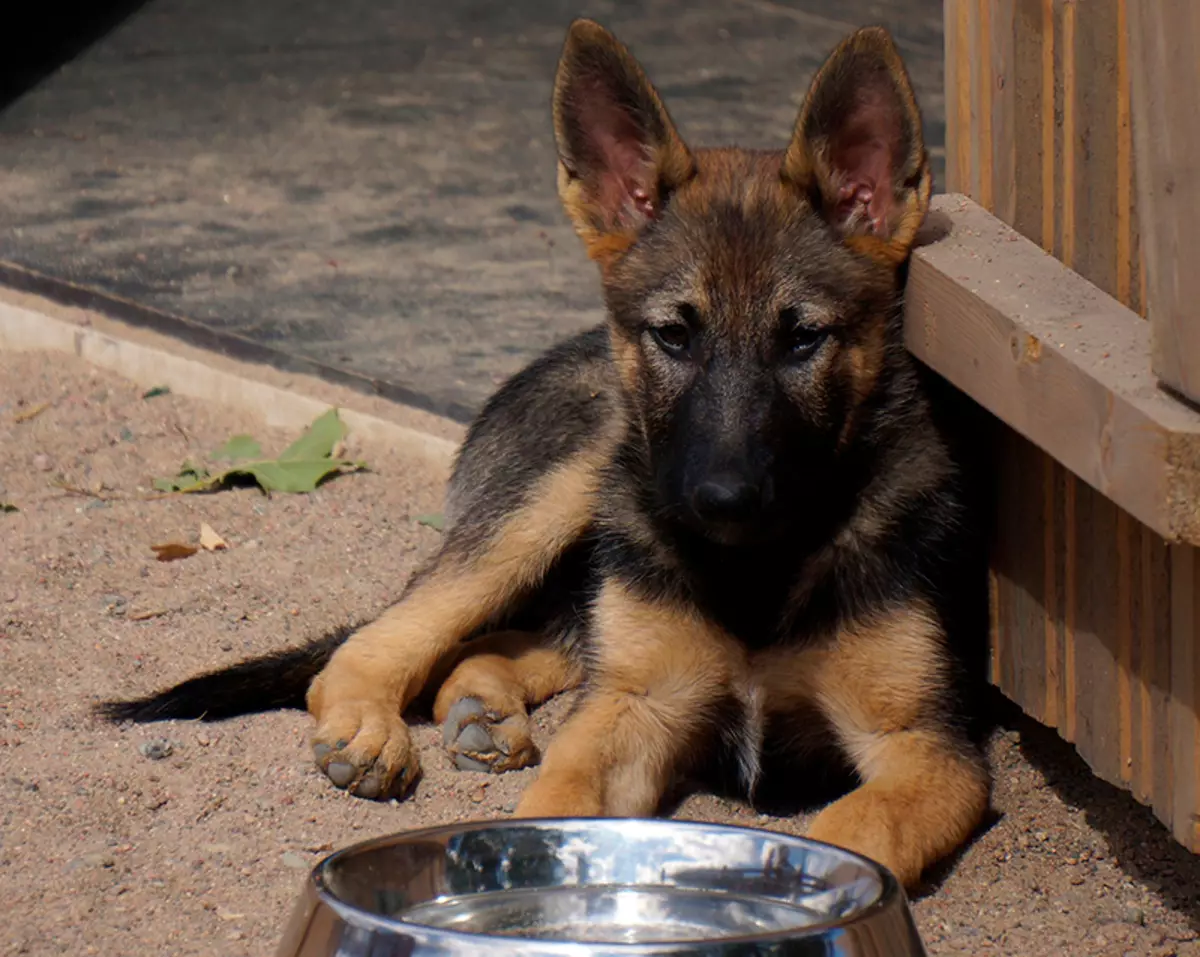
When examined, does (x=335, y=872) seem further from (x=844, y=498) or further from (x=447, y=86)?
(x=447, y=86)

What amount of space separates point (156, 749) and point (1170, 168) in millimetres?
2671

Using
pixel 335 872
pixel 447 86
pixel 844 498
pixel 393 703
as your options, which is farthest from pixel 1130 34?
pixel 447 86

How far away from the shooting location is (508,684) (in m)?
4.66

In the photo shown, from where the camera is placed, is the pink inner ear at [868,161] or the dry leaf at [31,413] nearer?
the pink inner ear at [868,161]

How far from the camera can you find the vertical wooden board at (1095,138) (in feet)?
10.7

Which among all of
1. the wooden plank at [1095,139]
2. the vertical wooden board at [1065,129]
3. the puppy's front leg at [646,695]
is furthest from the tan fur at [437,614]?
the wooden plank at [1095,139]

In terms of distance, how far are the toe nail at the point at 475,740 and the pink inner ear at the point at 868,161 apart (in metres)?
1.52

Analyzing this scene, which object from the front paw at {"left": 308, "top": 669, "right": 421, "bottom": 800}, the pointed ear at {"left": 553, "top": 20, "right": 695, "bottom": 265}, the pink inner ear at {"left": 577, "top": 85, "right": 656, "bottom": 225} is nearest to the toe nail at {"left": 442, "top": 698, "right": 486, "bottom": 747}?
the front paw at {"left": 308, "top": 669, "right": 421, "bottom": 800}

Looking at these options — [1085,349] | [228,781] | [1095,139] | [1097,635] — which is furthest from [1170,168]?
[228,781]

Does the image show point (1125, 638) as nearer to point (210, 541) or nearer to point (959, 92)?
point (959, 92)

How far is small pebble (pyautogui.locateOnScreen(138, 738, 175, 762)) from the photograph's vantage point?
13.5 ft

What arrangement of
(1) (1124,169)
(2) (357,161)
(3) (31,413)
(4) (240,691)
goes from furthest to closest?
(2) (357,161)
(3) (31,413)
(4) (240,691)
(1) (1124,169)

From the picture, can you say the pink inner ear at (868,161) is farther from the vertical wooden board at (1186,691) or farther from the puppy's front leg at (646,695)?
the vertical wooden board at (1186,691)

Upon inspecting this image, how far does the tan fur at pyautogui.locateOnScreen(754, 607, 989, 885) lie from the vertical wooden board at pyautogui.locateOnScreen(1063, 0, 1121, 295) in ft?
3.14
